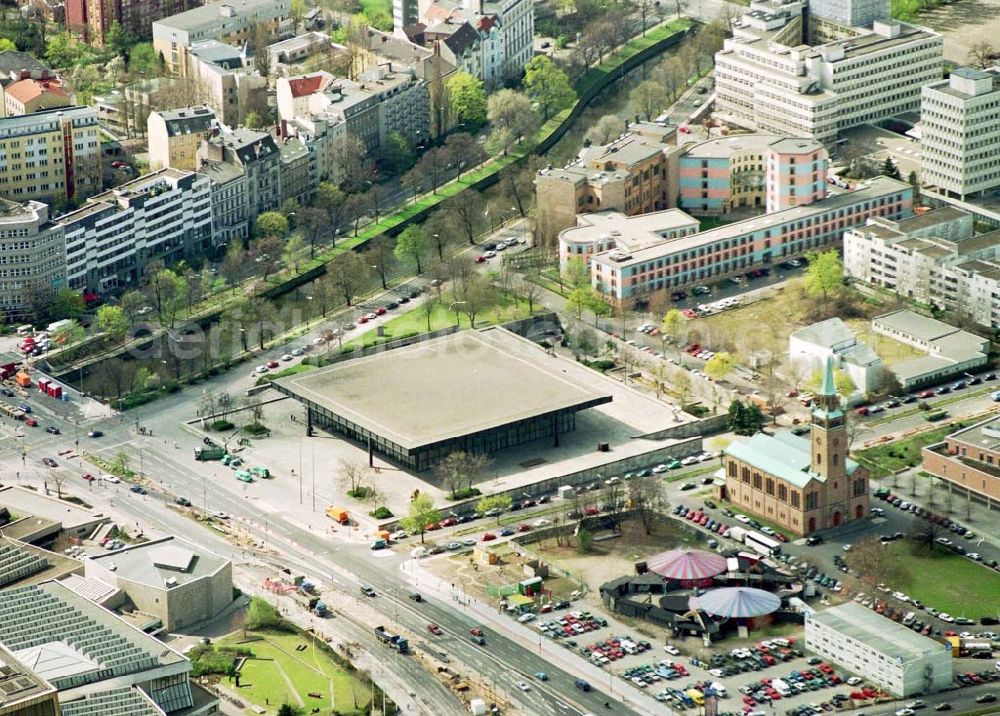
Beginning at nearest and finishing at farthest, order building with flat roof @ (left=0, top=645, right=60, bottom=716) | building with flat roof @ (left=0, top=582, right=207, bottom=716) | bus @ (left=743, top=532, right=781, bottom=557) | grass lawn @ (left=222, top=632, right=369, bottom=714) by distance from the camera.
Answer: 1. building with flat roof @ (left=0, top=645, right=60, bottom=716)
2. building with flat roof @ (left=0, top=582, right=207, bottom=716)
3. grass lawn @ (left=222, top=632, right=369, bottom=714)
4. bus @ (left=743, top=532, right=781, bottom=557)

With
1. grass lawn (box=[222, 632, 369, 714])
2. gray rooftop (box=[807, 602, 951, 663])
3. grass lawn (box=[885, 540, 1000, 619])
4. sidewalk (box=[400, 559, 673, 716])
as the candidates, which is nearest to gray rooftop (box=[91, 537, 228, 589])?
grass lawn (box=[222, 632, 369, 714])

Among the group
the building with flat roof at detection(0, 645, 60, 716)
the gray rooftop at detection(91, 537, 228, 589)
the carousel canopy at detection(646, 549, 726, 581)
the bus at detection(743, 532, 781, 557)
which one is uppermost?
the building with flat roof at detection(0, 645, 60, 716)

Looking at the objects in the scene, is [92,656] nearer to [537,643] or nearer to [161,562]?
[161,562]

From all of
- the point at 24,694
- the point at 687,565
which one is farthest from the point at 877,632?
the point at 24,694

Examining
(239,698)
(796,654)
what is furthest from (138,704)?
(796,654)

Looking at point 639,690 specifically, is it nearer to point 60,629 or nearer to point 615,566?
point 615,566

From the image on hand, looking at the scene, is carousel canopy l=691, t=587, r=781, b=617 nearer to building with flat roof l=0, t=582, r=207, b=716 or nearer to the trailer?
the trailer
